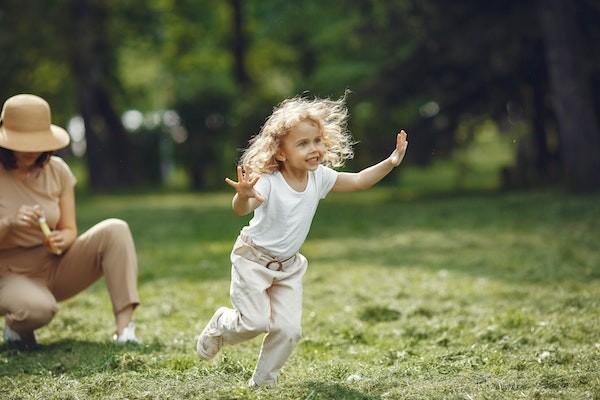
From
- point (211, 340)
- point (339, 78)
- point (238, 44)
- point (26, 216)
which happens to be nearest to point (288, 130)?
point (211, 340)

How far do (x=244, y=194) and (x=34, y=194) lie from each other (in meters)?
2.38

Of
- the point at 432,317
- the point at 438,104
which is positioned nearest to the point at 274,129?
the point at 432,317

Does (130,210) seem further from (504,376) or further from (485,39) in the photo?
(504,376)

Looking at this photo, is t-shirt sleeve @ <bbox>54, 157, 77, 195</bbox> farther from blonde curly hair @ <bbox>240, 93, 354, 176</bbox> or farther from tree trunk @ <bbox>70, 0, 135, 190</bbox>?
tree trunk @ <bbox>70, 0, 135, 190</bbox>

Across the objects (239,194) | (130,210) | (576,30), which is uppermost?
(576,30)

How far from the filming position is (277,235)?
5.01m

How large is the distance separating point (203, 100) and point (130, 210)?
7.49 meters

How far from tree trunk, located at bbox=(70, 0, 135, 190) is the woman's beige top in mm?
19830

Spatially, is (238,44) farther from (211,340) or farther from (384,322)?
(211,340)

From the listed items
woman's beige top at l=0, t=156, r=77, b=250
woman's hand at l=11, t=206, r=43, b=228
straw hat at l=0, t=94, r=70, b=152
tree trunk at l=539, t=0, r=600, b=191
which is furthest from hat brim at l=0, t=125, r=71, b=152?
tree trunk at l=539, t=0, r=600, b=191

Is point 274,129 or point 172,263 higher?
point 274,129

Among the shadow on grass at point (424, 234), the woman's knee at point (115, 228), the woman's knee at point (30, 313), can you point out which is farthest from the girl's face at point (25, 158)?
the shadow on grass at point (424, 234)

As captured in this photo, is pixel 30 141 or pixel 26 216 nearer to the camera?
pixel 26 216

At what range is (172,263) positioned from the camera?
36.4ft
